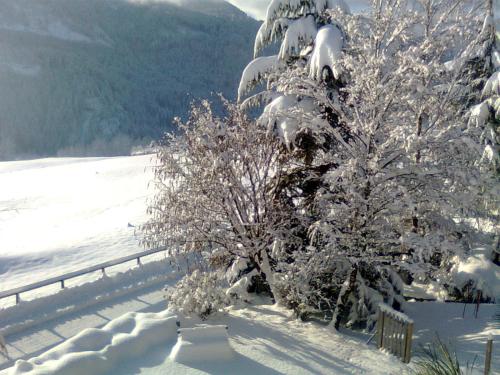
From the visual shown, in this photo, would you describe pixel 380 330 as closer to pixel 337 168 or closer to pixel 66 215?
pixel 337 168

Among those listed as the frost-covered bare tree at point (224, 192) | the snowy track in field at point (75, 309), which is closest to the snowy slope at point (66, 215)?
the snowy track in field at point (75, 309)

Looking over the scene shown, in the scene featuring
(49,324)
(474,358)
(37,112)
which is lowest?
(49,324)

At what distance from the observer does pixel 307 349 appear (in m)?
9.65

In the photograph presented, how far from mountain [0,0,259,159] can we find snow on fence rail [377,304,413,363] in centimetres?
11356

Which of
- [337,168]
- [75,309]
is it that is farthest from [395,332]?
[75,309]

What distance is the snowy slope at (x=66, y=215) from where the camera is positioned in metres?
17.9

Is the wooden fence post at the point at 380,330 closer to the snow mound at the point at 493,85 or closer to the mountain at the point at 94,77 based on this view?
the snow mound at the point at 493,85

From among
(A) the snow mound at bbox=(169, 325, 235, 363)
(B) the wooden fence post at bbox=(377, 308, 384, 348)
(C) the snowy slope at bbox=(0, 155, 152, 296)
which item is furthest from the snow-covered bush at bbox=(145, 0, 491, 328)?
(C) the snowy slope at bbox=(0, 155, 152, 296)

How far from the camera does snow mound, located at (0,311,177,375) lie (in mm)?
8562

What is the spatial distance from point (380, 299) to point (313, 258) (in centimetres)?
201

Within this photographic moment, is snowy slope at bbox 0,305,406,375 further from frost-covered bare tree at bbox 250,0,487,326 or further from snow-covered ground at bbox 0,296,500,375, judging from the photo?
frost-covered bare tree at bbox 250,0,487,326

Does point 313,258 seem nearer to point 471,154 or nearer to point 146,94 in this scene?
point 471,154

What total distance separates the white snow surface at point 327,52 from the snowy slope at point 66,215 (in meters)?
11.2

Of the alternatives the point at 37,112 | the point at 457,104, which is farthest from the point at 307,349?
the point at 37,112
